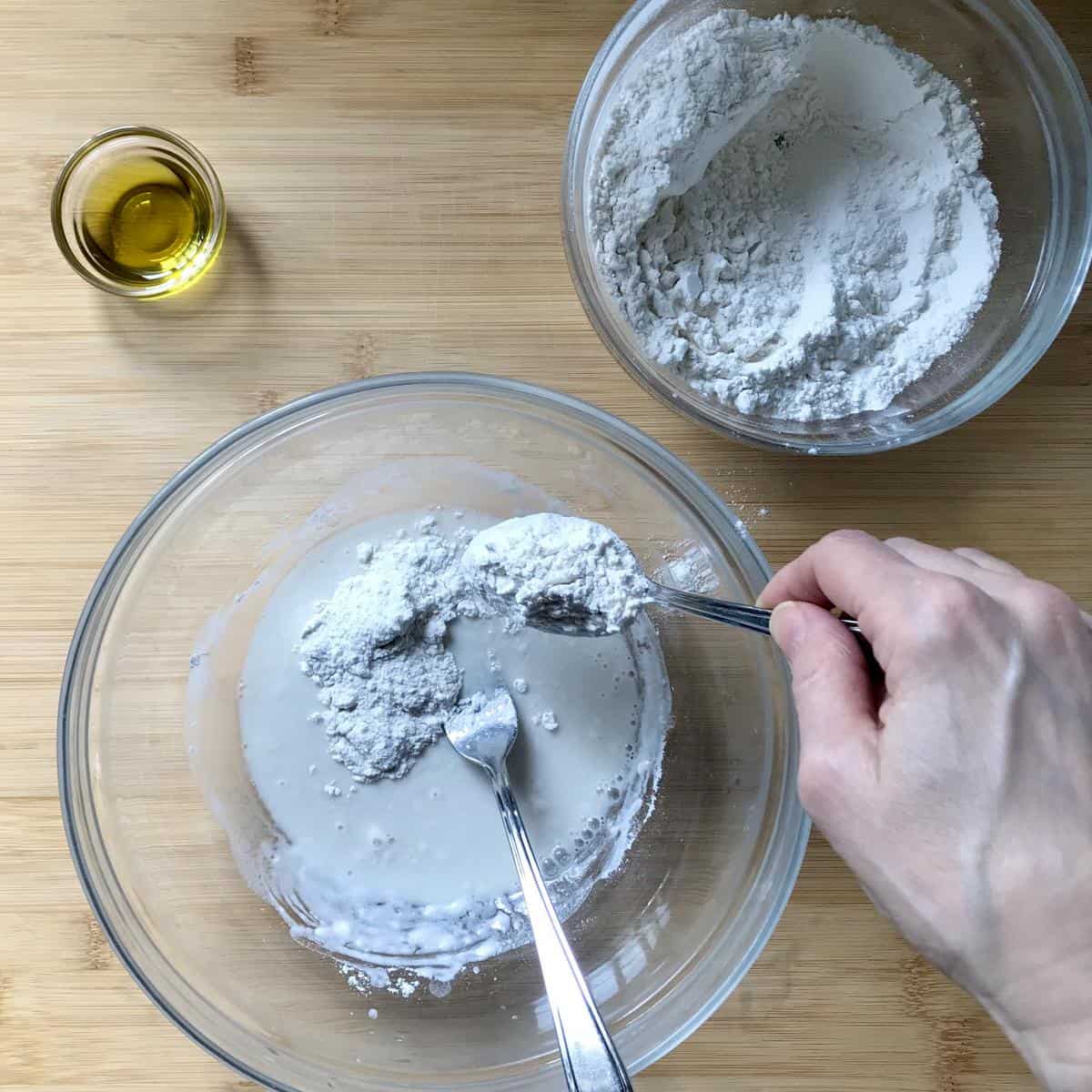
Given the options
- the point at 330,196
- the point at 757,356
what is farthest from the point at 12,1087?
the point at 757,356

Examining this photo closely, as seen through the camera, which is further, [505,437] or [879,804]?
[505,437]

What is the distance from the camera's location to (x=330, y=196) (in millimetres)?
1206

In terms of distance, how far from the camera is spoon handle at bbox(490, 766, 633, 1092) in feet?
3.21

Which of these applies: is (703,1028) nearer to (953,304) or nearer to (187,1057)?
(187,1057)

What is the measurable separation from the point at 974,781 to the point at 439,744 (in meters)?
0.60

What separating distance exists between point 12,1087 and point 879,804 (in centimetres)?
110

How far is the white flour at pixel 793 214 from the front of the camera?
1146 mm

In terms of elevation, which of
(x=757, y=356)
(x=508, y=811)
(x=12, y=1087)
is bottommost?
(x=12, y=1087)

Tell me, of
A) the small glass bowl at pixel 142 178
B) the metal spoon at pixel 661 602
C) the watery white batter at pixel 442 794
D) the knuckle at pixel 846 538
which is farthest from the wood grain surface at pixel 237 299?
the knuckle at pixel 846 538

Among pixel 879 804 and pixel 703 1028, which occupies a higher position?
pixel 879 804

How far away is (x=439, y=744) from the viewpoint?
1.19m

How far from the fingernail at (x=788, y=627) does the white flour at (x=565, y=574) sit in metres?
0.14

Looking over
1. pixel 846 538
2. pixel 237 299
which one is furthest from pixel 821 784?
pixel 237 299

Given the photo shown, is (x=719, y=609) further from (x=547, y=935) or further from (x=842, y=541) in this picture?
(x=547, y=935)
